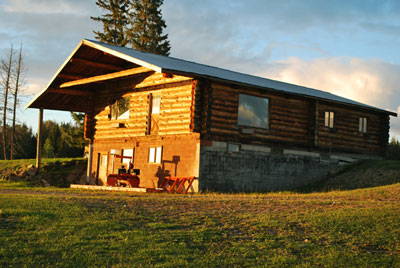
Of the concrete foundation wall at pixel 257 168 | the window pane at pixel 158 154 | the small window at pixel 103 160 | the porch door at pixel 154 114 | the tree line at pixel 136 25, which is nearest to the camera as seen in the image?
the concrete foundation wall at pixel 257 168

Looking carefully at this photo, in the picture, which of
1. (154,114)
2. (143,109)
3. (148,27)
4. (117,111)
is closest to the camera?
(154,114)

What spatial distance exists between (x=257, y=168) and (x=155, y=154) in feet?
18.0

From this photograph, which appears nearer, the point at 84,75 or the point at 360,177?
the point at 360,177

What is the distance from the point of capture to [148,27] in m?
51.8

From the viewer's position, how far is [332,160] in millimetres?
29188

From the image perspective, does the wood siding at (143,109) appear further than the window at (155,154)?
No

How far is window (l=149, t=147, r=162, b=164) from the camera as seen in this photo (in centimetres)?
2589

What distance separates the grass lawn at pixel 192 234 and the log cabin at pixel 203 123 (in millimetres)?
8431

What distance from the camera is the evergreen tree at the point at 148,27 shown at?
5106cm

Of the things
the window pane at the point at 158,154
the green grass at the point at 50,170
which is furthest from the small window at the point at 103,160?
the window pane at the point at 158,154

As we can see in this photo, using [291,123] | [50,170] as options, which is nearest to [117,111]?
[50,170]

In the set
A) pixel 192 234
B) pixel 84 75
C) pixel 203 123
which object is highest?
pixel 84 75

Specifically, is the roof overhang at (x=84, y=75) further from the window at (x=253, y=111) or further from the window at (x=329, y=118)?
the window at (x=329, y=118)

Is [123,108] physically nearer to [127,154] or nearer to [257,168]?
[127,154]
